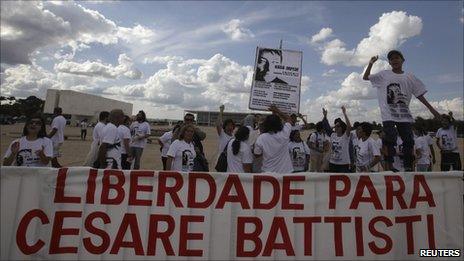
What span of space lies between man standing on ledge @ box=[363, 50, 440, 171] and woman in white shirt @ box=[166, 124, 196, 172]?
10.1 feet

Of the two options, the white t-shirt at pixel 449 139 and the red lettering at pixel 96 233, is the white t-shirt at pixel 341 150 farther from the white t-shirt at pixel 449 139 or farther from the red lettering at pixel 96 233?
the red lettering at pixel 96 233

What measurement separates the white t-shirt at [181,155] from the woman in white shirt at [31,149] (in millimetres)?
1937

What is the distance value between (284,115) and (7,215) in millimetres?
4444

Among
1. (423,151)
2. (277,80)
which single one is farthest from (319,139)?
(277,80)

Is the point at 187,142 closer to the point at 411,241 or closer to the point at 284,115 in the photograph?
the point at 284,115

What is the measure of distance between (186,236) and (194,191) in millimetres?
455

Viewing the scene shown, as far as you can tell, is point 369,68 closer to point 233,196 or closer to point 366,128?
point 366,128

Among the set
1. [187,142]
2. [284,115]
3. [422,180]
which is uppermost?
[284,115]

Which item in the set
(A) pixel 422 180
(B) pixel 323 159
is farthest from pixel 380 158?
(A) pixel 422 180

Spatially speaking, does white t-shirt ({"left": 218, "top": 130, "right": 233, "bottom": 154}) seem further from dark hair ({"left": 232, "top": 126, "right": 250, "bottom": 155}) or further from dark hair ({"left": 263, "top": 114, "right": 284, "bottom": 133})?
dark hair ({"left": 263, "top": 114, "right": 284, "bottom": 133})

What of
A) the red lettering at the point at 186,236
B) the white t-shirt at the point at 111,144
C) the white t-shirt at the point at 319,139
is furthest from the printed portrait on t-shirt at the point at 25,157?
the white t-shirt at the point at 319,139

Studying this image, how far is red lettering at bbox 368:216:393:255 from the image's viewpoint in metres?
3.95

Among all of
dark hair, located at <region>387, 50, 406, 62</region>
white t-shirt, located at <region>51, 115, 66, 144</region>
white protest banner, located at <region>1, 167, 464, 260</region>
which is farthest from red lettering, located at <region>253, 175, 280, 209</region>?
white t-shirt, located at <region>51, 115, 66, 144</region>

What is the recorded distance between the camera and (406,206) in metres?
4.10
